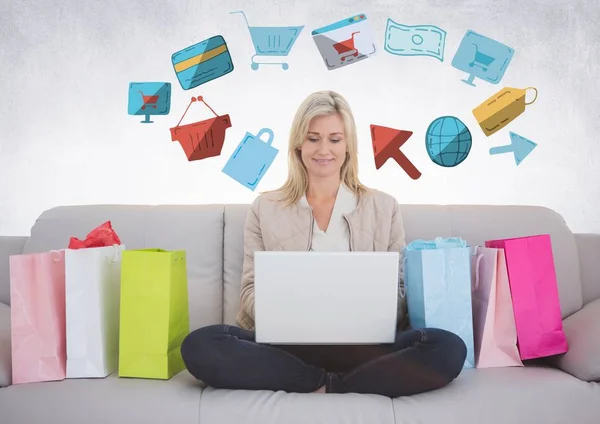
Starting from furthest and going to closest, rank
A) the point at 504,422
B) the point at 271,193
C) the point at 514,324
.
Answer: the point at 271,193 → the point at 514,324 → the point at 504,422

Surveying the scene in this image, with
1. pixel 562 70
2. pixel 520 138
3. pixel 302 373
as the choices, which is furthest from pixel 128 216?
pixel 562 70

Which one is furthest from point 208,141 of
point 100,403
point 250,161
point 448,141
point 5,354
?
point 100,403

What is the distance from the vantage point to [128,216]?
7.34 feet

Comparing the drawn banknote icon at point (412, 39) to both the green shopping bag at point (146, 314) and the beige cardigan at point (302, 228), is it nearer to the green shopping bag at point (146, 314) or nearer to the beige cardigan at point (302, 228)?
the beige cardigan at point (302, 228)

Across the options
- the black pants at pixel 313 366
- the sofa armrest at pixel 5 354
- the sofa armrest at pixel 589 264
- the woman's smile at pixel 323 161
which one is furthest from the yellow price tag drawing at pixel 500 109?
the sofa armrest at pixel 5 354

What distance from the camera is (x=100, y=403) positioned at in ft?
4.94

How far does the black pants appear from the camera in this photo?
1517mm

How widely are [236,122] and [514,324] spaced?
1391mm

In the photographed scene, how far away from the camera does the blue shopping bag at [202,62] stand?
2586 millimetres

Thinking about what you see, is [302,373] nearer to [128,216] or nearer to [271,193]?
[271,193]

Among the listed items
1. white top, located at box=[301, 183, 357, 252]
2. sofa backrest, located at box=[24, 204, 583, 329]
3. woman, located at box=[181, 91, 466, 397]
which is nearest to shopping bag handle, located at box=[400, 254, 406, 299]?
woman, located at box=[181, 91, 466, 397]

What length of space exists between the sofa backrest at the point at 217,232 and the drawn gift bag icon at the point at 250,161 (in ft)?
1.09

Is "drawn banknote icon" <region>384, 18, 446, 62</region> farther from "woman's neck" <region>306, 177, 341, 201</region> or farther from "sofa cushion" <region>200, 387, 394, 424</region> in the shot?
"sofa cushion" <region>200, 387, 394, 424</region>

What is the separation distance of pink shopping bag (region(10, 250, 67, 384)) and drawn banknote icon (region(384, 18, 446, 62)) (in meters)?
1.61
